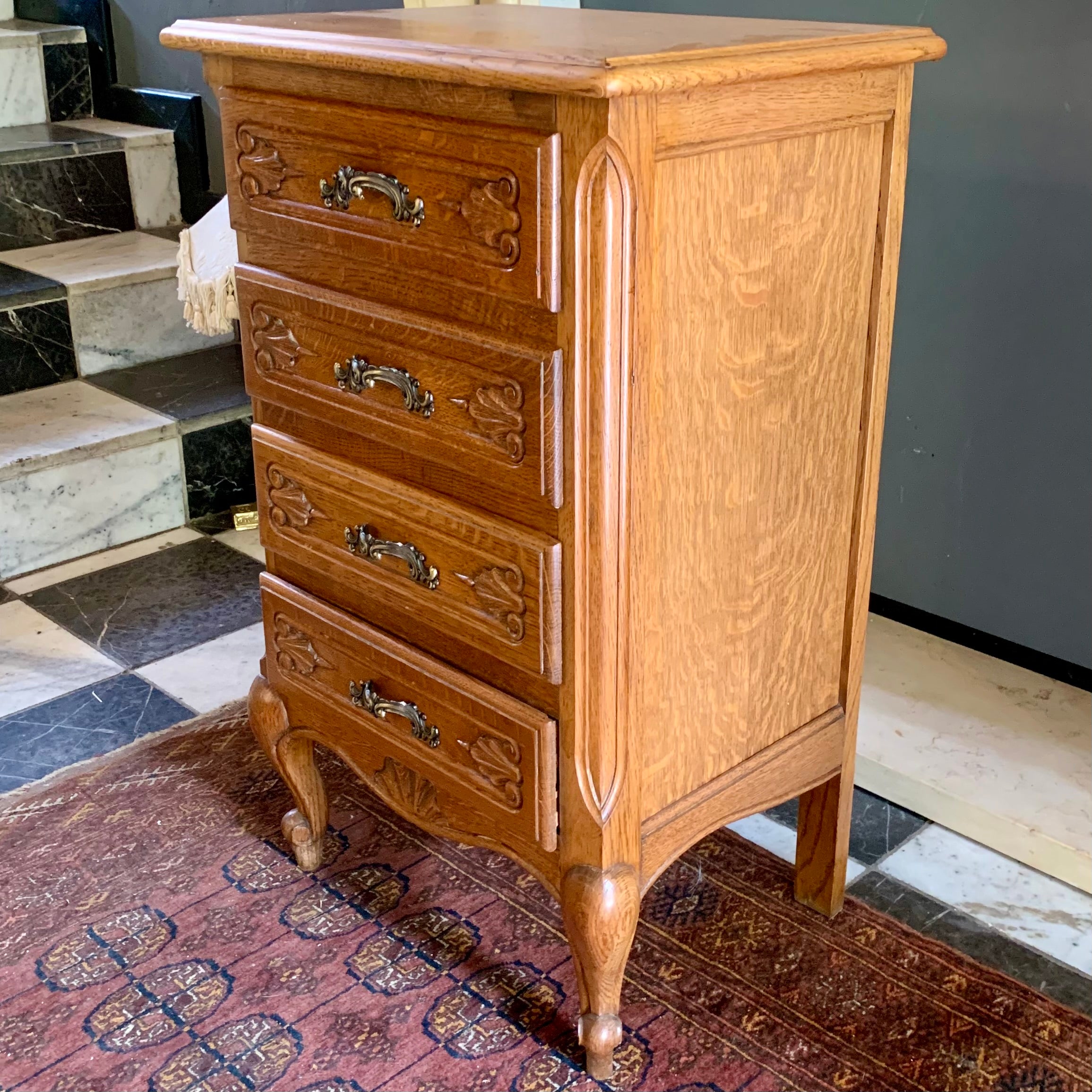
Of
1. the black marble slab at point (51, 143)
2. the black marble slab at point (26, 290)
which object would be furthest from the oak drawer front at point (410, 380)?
the black marble slab at point (51, 143)

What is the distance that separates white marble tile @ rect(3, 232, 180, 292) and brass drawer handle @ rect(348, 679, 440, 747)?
4.73 feet

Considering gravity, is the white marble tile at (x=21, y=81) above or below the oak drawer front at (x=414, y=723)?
above

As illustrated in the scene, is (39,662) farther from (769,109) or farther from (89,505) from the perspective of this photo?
(769,109)

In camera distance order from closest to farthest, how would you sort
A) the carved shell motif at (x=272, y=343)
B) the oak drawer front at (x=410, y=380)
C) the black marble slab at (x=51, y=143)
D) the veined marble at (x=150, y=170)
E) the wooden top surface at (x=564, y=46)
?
the wooden top surface at (x=564, y=46) → the oak drawer front at (x=410, y=380) → the carved shell motif at (x=272, y=343) → the black marble slab at (x=51, y=143) → the veined marble at (x=150, y=170)

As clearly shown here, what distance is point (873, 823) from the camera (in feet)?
5.04

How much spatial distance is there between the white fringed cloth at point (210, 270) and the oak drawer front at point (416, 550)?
75 cm

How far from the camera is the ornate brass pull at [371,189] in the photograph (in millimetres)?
989

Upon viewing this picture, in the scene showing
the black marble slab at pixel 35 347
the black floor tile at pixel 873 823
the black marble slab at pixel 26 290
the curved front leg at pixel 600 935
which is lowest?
the black floor tile at pixel 873 823

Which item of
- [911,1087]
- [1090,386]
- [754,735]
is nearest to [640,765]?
[754,735]

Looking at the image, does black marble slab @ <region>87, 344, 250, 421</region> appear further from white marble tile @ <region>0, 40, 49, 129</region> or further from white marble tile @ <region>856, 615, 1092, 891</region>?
white marble tile @ <region>856, 615, 1092, 891</region>

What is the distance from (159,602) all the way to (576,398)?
133 centimetres

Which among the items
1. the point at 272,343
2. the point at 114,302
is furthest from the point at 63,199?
Result: the point at 272,343

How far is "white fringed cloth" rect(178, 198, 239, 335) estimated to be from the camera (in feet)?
6.34

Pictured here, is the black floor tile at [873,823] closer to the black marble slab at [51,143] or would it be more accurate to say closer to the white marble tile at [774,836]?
the white marble tile at [774,836]
